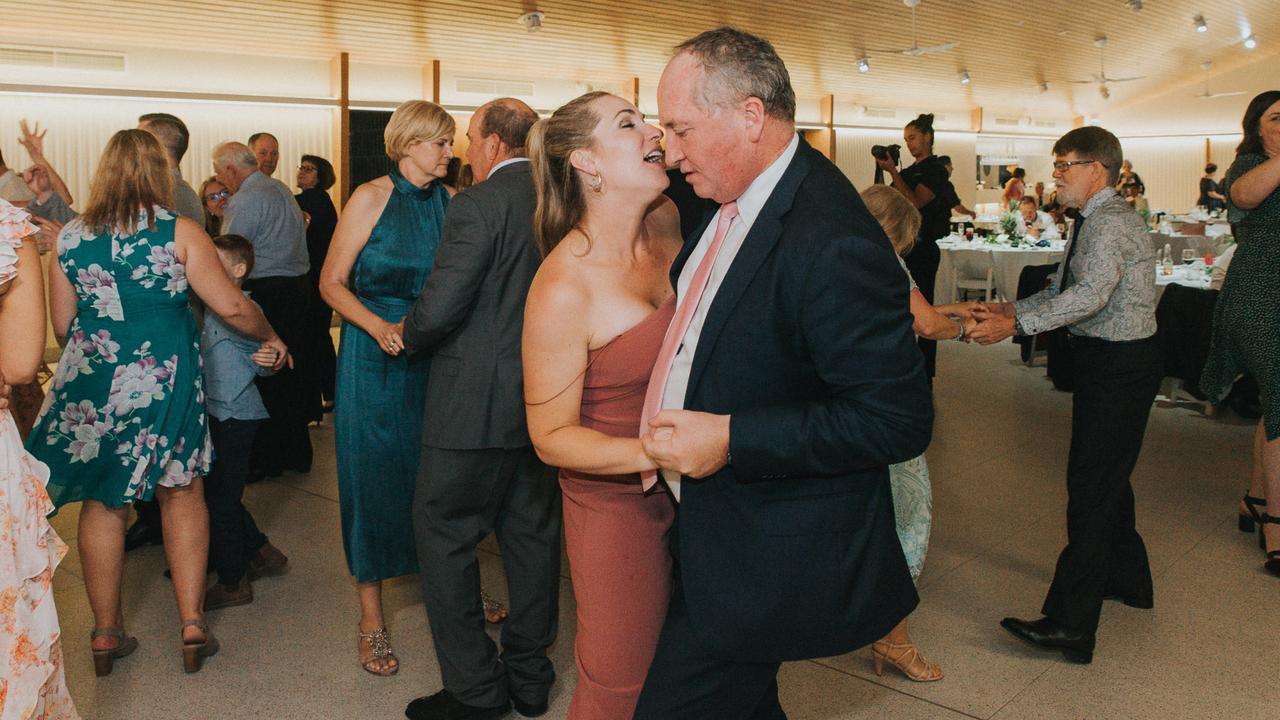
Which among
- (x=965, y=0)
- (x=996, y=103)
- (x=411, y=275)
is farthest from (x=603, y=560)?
(x=996, y=103)

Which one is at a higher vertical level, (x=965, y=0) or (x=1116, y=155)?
(x=965, y=0)

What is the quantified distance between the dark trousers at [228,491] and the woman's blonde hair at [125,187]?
Result: 0.87 metres

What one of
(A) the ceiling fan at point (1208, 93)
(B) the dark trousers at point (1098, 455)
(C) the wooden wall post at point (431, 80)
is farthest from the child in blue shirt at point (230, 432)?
(A) the ceiling fan at point (1208, 93)

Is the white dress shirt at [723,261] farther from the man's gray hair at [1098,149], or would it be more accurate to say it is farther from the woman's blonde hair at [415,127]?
the man's gray hair at [1098,149]

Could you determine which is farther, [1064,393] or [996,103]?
[996,103]

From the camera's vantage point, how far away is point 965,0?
13695 mm

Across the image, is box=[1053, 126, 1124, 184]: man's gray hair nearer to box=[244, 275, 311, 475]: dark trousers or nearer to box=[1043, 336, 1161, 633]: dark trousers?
box=[1043, 336, 1161, 633]: dark trousers

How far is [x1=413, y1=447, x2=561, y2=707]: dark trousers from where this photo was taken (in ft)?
9.09

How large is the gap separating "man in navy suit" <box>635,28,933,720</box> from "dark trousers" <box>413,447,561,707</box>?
1198mm

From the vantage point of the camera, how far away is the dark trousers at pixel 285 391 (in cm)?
516

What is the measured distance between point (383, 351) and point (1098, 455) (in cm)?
226

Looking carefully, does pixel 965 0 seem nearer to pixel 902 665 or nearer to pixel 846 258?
pixel 902 665

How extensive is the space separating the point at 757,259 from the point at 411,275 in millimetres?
1842

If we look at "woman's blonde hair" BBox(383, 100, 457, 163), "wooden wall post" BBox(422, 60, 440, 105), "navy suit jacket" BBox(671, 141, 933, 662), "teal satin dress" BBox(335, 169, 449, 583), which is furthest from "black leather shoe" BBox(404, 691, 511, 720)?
"wooden wall post" BBox(422, 60, 440, 105)
